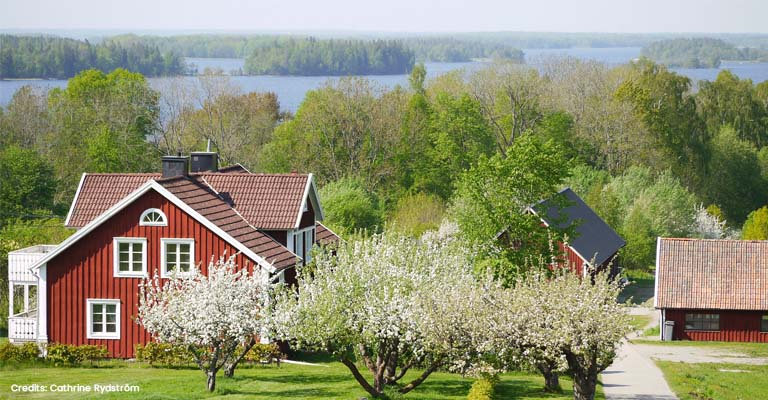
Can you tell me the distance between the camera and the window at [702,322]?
4678 centimetres

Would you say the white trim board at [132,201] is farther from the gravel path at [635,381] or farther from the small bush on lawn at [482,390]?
the gravel path at [635,381]

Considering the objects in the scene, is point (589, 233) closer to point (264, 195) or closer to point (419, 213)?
point (419, 213)

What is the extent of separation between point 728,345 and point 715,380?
38.2 feet

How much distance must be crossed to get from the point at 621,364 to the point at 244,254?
46.2ft

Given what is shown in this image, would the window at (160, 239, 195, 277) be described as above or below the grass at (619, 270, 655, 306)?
above

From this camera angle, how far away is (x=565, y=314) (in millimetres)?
23344

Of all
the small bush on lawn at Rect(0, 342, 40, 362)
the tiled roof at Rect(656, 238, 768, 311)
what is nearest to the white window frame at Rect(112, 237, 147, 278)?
the small bush on lawn at Rect(0, 342, 40, 362)

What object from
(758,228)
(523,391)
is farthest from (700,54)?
(523,391)

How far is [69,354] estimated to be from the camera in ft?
109

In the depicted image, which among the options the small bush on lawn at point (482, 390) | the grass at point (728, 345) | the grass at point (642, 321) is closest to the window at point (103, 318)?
the small bush on lawn at point (482, 390)


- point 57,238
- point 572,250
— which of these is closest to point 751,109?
point 572,250

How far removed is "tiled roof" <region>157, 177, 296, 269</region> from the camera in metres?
34.4

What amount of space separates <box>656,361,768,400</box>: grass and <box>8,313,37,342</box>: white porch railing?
21.0 metres

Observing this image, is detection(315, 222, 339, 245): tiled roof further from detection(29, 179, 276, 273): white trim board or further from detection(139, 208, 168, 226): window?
detection(139, 208, 168, 226): window
